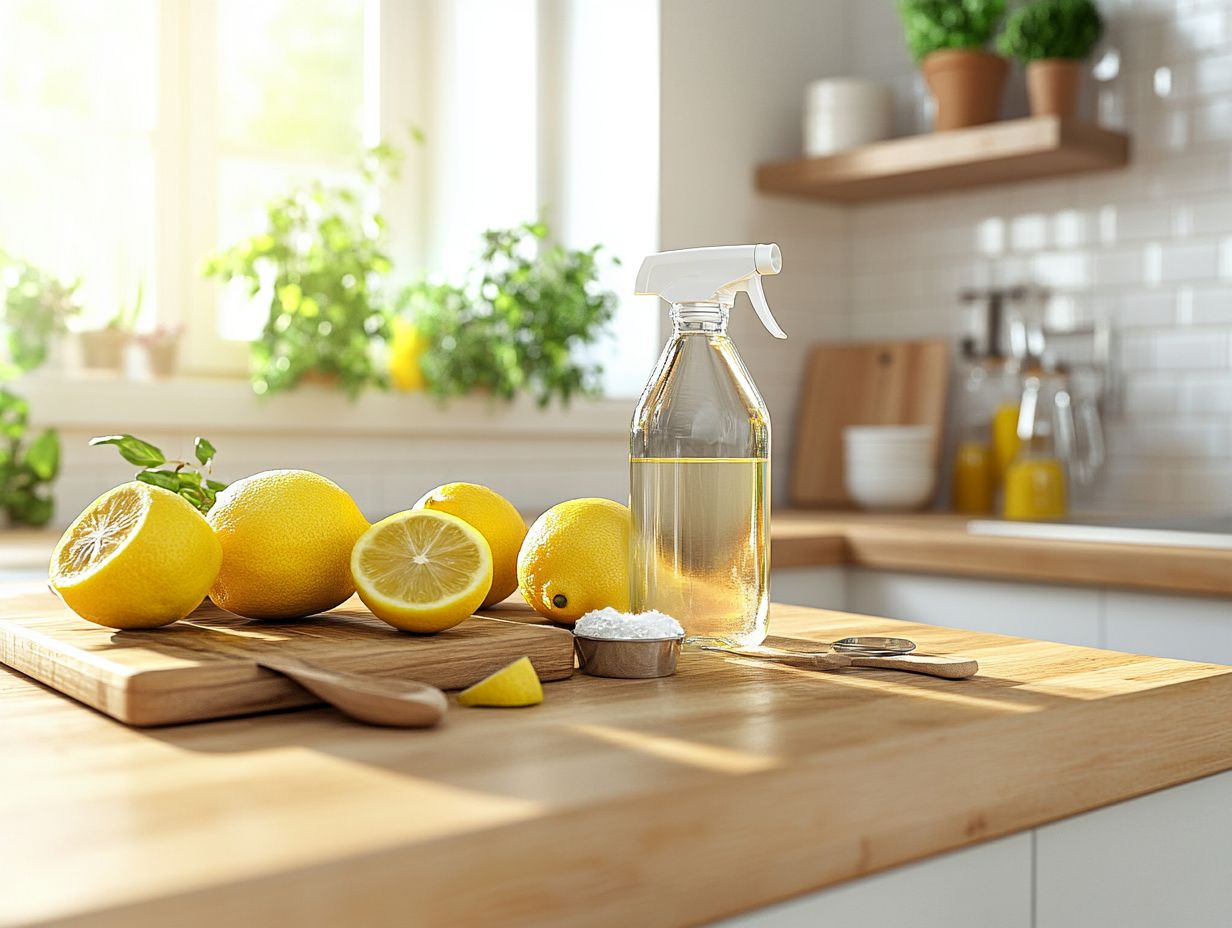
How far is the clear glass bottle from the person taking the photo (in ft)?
2.78

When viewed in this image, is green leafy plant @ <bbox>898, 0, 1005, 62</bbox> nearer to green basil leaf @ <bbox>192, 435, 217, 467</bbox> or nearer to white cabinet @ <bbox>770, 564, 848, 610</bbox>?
white cabinet @ <bbox>770, 564, 848, 610</bbox>

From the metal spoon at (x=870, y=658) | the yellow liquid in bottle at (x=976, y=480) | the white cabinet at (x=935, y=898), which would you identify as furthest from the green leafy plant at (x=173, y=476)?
the yellow liquid in bottle at (x=976, y=480)

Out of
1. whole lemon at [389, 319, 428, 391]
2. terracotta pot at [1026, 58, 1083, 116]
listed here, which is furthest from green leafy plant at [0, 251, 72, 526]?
terracotta pot at [1026, 58, 1083, 116]

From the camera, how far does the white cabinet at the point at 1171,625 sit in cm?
192

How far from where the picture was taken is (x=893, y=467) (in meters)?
2.88

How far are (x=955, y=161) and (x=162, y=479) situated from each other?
212 centimetres

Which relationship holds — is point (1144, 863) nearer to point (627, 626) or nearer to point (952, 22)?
point (627, 626)

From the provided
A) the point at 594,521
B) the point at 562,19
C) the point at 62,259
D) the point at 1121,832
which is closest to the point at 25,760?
the point at 594,521

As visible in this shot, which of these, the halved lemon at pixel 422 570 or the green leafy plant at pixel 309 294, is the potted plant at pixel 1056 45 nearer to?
the green leafy plant at pixel 309 294

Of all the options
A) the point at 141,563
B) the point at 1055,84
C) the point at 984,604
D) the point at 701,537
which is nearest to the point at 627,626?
the point at 701,537

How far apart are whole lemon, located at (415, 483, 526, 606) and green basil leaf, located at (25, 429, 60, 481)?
1.49m

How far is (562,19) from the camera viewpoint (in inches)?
123

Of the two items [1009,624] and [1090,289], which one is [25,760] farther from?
[1090,289]

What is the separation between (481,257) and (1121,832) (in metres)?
2.23
